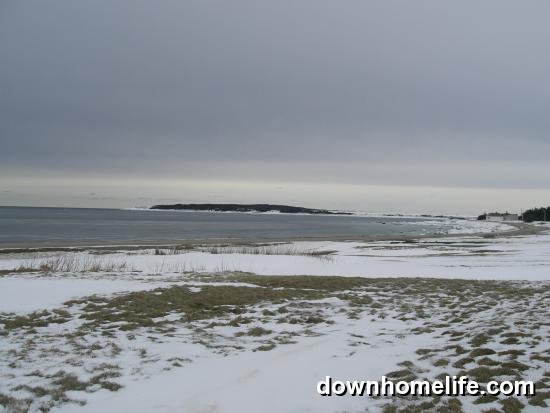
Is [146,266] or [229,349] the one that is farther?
[146,266]

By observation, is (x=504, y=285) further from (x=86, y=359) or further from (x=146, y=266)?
(x=146, y=266)

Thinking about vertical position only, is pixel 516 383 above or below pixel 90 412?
above

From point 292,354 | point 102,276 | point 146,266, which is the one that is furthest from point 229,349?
point 146,266

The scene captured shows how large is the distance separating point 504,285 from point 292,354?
40.8 ft

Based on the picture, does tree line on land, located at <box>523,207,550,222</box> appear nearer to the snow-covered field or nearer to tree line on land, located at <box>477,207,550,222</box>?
tree line on land, located at <box>477,207,550,222</box>

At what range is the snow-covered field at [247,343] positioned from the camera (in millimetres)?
6387

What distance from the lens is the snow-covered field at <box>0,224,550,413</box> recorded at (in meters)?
6.39

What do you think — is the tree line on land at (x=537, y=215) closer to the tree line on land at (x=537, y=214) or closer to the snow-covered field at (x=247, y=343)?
the tree line on land at (x=537, y=214)

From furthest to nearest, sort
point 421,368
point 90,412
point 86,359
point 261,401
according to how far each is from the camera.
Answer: point 86,359 → point 421,368 → point 261,401 → point 90,412

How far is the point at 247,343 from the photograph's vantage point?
9281 millimetres

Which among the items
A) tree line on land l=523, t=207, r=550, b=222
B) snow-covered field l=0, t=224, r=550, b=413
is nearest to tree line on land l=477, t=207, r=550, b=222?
tree line on land l=523, t=207, r=550, b=222

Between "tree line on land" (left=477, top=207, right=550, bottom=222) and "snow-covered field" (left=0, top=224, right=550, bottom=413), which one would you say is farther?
"tree line on land" (left=477, top=207, right=550, bottom=222)

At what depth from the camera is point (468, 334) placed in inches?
366

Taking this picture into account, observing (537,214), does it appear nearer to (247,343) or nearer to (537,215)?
(537,215)
